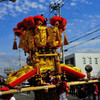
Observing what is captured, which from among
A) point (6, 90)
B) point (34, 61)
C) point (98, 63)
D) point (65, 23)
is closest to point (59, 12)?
point (65, 23)

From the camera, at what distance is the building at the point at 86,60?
27812mm

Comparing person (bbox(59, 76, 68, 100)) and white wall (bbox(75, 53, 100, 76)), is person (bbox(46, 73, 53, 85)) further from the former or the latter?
white wall (bbox(75, 53, 100, 76))

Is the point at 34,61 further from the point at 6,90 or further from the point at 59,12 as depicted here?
the point at 59,12

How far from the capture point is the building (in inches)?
1095

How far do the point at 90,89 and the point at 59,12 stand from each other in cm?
1175

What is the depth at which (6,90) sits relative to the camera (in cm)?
477

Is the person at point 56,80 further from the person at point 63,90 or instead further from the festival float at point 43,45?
the person at point 63,90

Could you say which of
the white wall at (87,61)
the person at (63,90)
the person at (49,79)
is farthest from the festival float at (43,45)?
the white wall at (87,61)

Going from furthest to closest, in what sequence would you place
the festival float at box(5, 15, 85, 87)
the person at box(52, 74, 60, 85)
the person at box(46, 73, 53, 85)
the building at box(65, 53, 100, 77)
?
the building at box(65, 53, 100, 77) < the festival float at box(5, 15, 85, 87) < the person at box(46, 73, 53, 85) < the person at box(52, 74, 60, 85)

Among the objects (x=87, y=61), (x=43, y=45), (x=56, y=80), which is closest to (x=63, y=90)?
(x=56, y=80)

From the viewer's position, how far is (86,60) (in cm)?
2858

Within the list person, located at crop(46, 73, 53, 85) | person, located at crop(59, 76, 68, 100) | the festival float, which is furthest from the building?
person, located at crop(59, 76, 68, 100)

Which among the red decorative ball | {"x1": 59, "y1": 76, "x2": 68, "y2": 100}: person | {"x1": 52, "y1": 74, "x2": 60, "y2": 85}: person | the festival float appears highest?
the red decorative ball

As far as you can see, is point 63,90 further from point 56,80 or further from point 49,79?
point 49,79
